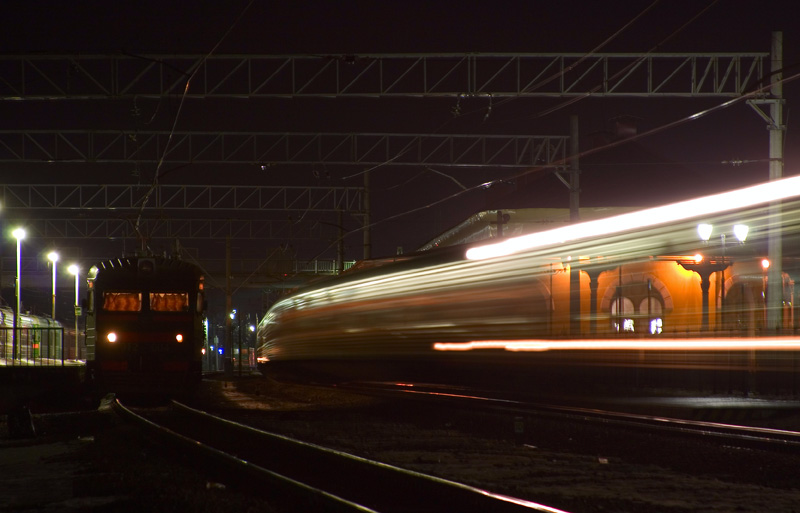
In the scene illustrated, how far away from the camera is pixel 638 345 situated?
11.2 meters

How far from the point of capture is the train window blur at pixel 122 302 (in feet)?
66.9

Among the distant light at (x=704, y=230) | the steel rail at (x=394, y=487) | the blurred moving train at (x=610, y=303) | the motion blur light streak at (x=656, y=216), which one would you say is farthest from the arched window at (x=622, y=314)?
the steel rail at (x=394, y=487)

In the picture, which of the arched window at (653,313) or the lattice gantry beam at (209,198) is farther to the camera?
the lattice gantry beam at (209,198)

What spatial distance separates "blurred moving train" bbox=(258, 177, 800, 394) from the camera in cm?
931

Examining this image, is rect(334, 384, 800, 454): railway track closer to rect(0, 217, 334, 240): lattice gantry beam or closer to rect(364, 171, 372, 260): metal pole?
rect(364, 171, 372, 260): metal pole

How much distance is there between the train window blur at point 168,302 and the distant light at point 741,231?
13.9m

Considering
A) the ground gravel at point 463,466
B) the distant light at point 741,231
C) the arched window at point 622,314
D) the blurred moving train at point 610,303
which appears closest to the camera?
the ground gravel at point 463,466

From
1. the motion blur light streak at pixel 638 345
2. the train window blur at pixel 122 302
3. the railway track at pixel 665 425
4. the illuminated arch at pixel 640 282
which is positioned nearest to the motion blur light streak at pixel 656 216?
the illuminated arch at pixel 640 282

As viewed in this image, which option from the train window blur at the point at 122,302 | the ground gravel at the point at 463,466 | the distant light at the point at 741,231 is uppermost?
the distant light at the point at 741,231

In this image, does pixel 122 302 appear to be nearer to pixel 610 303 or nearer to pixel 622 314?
pixel 610 303

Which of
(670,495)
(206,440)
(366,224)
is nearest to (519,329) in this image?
(206,440)

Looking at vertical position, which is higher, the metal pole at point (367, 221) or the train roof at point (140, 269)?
the metal pole at point (367, 221)

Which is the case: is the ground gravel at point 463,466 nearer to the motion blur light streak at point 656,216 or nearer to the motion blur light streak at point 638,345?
the motion blur light streak at point 638,345

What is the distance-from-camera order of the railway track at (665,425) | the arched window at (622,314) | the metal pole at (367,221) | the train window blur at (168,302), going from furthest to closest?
the metal pole at (367,221)
the train window blur at (168,302)
the arched window at (622,314)
the railway track at (665,425)
